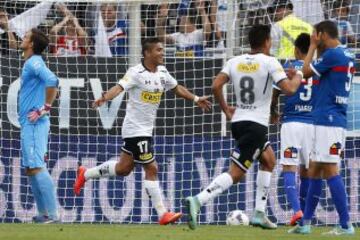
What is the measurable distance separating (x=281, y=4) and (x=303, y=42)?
3.01 meters

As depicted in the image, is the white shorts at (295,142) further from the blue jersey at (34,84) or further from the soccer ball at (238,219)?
the blue jersey at (34,84)

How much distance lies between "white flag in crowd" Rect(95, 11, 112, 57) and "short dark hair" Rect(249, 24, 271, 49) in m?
5.33

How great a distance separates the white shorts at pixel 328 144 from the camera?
1329 cm

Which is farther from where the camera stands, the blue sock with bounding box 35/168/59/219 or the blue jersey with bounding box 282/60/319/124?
the blue jersey with bounding box 282/60/319/124

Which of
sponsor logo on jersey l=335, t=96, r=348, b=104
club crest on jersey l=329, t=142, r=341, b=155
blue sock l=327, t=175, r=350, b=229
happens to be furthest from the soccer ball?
sponsor logo on jersey l=335, t=96, r=348, b=104

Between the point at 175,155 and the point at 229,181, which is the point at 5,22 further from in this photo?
the point at 229,181

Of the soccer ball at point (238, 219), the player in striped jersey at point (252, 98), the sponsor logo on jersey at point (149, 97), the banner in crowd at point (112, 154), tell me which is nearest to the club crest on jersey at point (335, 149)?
the player in striped jersey at point (252, 98)

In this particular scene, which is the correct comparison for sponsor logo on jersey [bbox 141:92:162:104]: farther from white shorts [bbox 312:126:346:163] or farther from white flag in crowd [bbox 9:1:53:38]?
white flag in crowd [bbox 9:1:53:38]

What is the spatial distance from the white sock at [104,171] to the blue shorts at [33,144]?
0.93 meters

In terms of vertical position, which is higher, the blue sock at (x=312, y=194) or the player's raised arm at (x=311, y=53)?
the player's raised arm at (x=311, y=53)

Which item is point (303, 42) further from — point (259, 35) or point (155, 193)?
point (155, 193)

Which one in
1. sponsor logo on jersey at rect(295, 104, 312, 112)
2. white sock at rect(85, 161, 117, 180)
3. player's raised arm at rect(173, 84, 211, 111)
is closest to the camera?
player's raised arm at rect(173, 84, 211, 111)

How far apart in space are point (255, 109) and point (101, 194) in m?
5.33

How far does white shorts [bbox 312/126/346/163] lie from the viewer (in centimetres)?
1329
